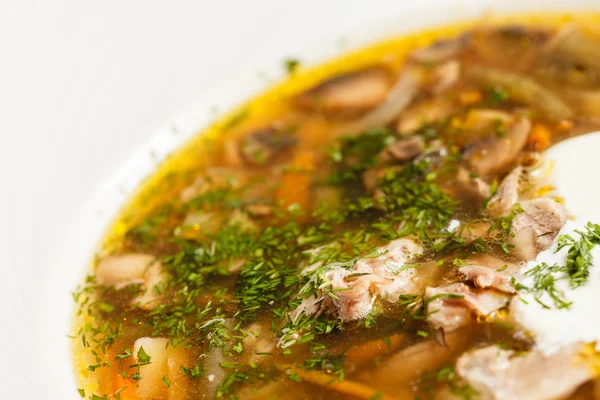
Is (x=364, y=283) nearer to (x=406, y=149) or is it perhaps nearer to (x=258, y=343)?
(x=258, y=343)

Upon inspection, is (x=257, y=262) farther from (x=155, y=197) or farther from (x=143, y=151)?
(x=143, y=151)

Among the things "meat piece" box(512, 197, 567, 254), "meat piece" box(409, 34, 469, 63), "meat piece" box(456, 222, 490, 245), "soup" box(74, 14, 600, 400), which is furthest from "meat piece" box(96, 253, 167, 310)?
"meat piece" box(409, 34, 469, 63)

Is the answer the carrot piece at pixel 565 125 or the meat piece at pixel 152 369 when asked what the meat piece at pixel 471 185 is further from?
the meat piece at pixel 152 369

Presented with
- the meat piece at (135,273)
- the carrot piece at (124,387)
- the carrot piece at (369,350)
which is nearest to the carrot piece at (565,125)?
the carrot piece at (369,350)

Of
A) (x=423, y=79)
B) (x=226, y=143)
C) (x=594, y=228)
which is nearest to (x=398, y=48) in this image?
(x=423, y=79)

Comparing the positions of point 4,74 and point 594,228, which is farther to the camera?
point 4,74

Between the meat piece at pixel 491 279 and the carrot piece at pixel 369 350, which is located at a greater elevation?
the meat piece at pixel 491 279

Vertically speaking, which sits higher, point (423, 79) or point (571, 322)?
point (423, 79)

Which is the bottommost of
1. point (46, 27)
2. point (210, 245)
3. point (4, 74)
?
point (210, 245)
